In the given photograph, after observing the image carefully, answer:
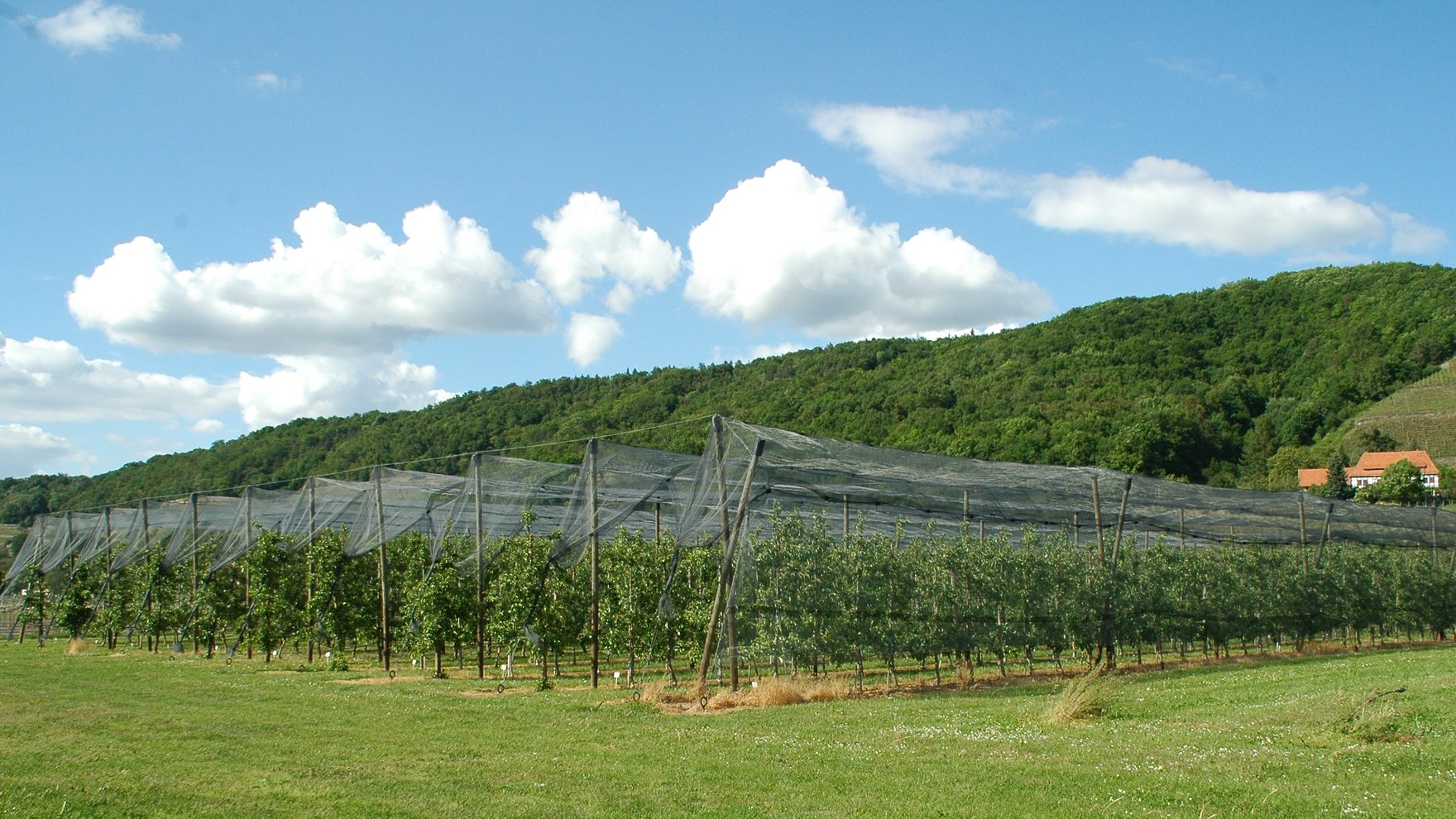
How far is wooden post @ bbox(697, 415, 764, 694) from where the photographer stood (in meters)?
12.5

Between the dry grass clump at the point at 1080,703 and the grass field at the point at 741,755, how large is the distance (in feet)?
0.45

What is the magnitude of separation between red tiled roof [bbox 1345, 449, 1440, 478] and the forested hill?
212 centimetres

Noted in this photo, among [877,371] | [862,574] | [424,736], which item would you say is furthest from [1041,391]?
[424,736]

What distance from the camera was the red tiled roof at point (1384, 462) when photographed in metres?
54.2

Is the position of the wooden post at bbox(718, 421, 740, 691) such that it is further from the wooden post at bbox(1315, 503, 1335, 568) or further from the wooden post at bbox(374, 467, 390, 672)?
the wooden post at bbox(1315, 503, 1335, 568)

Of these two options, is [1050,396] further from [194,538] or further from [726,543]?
[726,543]

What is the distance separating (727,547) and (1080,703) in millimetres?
4797

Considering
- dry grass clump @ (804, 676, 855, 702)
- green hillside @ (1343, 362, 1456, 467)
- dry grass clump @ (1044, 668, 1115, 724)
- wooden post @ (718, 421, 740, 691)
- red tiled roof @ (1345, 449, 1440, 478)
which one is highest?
green hillside @ (1343, 362, 1456, 467)

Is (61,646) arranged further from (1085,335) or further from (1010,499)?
(1085,335)

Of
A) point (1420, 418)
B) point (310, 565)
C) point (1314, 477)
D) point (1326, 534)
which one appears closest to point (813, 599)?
point (310, 565)

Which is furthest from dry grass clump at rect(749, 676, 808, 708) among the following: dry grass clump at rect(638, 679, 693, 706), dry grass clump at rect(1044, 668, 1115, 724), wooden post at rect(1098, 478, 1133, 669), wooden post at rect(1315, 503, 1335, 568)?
wooden post at rect(1315, 503, 1335, 568)

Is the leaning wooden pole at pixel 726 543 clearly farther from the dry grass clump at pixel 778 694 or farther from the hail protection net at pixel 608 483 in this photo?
the hail protection net at pixel 608 483

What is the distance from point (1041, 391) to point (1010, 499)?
40.9m

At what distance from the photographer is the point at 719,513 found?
43.1ft
